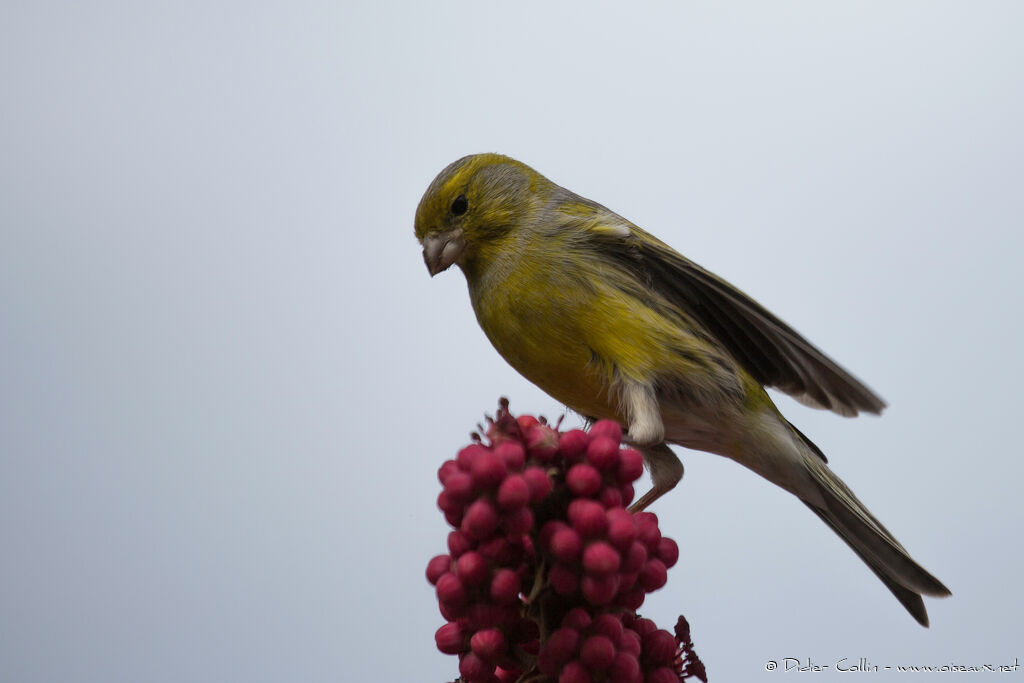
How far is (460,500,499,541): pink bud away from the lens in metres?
1.36

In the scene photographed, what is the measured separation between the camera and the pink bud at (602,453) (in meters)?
1.46

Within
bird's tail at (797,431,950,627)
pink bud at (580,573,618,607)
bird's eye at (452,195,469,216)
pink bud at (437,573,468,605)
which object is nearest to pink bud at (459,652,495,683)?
pink bud at (437,573,468,605)

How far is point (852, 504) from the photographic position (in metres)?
2.41

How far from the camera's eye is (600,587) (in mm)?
1370

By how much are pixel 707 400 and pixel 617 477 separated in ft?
2.72

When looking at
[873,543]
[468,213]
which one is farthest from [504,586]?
[873,543]

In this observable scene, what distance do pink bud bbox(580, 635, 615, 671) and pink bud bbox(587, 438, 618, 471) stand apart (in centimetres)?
28

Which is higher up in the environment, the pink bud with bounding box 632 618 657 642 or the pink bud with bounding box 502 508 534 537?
the pink bud with bounding box 502 508 534 537

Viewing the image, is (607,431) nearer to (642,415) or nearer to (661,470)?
(642,415)

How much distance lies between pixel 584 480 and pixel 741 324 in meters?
1.08

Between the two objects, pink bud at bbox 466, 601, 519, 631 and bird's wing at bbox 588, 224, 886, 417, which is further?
bird's wing at bbox 588, 224, 886, 417

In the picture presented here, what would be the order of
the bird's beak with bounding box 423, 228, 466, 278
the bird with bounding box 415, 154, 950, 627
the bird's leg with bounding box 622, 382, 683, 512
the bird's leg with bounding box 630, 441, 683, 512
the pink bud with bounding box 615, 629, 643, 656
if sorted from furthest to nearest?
the bird's leg with bounding box 630, 441, 683, 512, the bird's beak with bounding box 423, 228, 466, 278, the bird with bounding box 415, 154, 950, 627, the bird's leg with bounding box 622, 382, 683, 512, the pink bud with bounding box 615, 629, 643, 656

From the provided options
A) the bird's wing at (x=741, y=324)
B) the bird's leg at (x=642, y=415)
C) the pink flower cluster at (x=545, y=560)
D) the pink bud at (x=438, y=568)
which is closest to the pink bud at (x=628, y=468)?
the pink flower cluster at (x=545, y=560)

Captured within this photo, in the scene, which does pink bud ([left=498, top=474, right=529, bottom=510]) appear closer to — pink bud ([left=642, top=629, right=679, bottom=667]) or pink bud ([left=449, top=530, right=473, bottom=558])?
pink bud ([left=449, top=530, right=473, bottom=558])
